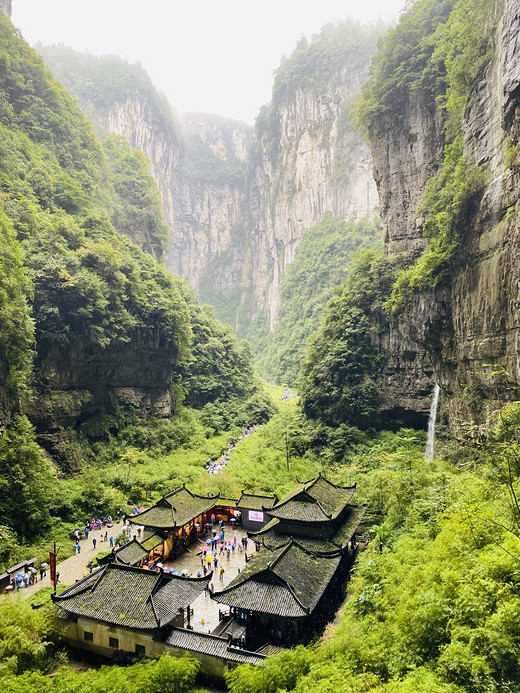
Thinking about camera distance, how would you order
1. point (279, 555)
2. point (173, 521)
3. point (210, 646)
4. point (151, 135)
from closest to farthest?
point (210, 646)
point (279, 555)
point (173, 521)
point (151, 135)

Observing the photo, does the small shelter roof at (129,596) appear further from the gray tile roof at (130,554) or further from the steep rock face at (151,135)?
the steep rock face at (151,135)

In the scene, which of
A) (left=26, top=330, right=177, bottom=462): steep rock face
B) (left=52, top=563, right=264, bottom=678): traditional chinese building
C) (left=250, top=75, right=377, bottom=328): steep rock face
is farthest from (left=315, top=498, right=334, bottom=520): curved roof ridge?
(left=250, top=75, right=377, bottom=328): steep rock face

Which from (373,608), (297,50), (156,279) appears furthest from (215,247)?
(373,608)

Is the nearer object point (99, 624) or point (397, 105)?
point (99, 624)

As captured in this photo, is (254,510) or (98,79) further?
(98,79)

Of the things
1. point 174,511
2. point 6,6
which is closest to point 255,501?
point 174,511

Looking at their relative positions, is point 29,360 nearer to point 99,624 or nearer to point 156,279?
point 99,624

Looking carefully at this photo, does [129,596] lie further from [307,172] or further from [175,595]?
[307,172]
